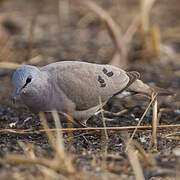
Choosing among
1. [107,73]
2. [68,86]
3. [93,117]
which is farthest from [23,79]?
[93,117]

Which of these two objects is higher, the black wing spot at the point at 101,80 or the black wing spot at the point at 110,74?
the black wing spot at the point at 110,74

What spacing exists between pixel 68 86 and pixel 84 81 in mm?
175

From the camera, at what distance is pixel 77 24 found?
805cm

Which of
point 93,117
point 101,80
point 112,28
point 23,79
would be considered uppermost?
point 112,28

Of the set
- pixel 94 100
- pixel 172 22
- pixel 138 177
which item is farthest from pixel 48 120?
pixel 172 22

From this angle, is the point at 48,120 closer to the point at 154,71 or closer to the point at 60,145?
the point at 60,145

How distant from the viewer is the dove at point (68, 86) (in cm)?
334

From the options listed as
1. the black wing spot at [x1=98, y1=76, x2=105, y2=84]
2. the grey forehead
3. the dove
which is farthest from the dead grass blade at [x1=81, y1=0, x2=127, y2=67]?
the grey forehead

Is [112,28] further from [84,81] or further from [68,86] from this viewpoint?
[68,86]

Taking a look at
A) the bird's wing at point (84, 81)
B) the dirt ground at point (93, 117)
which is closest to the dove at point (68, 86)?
the bird's wing at point (84, 81)

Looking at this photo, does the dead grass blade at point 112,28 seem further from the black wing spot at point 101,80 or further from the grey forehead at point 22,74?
the grey forehead at point 22,74

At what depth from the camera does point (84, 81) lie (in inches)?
139

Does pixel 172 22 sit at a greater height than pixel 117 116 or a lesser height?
greater

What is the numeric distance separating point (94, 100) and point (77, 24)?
4.68 m
